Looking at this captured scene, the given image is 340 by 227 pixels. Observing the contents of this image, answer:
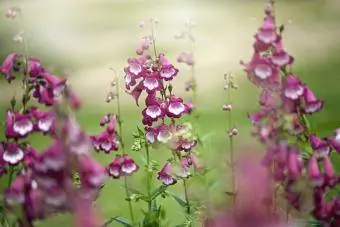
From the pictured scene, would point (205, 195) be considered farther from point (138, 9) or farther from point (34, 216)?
point (138, 9)

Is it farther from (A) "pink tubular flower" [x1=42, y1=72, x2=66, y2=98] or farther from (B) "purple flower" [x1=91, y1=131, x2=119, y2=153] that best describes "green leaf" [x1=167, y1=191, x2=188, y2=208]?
(A) "pink tubular flower" [x1=42, y1=72, x2=66, y2=98]

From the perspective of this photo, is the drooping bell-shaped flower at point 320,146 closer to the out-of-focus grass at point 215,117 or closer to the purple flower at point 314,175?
the purple flower at point 314,175

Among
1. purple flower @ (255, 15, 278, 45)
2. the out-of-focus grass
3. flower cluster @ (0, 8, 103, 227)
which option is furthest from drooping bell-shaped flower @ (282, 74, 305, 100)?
the out-of-focus grass

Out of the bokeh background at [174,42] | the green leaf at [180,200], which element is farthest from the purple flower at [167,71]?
the bokeh background at [174,42]

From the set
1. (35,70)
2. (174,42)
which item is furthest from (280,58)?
(174,42)

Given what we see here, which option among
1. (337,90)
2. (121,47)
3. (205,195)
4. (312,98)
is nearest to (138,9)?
(121,47)

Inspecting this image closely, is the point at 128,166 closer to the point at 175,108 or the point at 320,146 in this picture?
the point at 175,108
